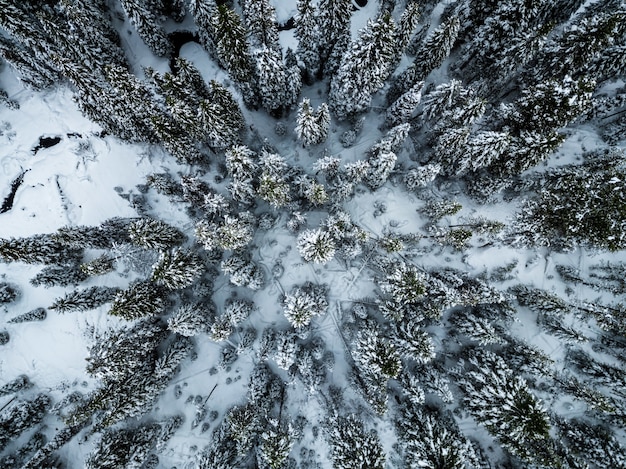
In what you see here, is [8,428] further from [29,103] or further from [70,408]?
[29,103]

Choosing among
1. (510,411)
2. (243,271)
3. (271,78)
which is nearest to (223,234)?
(243,271)

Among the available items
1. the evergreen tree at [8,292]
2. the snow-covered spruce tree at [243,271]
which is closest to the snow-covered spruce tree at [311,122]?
the snow-covered spruce tree at [243,271]

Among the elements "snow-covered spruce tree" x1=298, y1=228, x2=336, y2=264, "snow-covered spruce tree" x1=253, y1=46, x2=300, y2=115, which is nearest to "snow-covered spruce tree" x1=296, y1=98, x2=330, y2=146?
"snow-covered spruce tree" x1=253, y1=46, x2=300, y2=115

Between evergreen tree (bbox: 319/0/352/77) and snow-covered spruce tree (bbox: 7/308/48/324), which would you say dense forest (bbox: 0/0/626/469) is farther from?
snow-covered spruce tree (bbox: 7/308/48/324)

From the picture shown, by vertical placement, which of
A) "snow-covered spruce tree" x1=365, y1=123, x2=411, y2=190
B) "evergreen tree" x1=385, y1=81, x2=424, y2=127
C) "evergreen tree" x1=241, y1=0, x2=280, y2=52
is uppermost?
"evergreen tree" x1=241, y1=0, x2=280, y2=52

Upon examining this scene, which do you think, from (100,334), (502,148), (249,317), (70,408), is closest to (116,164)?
(100,334)

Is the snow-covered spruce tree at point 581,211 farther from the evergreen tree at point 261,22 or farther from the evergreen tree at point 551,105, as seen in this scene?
the evergreen tree at point 261,22
